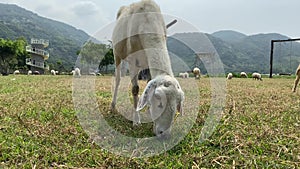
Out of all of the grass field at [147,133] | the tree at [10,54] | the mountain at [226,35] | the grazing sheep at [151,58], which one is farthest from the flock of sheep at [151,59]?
the mountain at [226,35]

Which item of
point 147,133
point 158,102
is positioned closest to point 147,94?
point 158,102

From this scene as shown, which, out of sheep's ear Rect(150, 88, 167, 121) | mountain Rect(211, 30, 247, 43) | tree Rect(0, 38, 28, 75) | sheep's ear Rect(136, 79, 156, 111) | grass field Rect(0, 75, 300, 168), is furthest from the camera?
mountain Rect(211, 30, 247, 43)

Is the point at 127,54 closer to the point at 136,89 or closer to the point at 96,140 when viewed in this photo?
the point at 136,89

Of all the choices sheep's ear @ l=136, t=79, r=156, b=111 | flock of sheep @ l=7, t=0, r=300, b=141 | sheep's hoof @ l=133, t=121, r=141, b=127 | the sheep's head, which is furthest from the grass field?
sheep's ear @ l=136, t=79, r=156, b=111

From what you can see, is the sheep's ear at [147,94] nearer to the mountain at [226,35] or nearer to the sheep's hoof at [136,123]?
the sheep's hoof at [136,123]

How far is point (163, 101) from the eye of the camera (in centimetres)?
339

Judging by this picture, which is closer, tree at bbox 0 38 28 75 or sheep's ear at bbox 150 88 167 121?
sheep's ear at bbox 150 88 167 121

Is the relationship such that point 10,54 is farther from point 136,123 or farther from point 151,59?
point 151,59

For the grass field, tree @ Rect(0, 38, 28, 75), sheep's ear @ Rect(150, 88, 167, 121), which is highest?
tree @ Rect(0, 38, 28, 75)

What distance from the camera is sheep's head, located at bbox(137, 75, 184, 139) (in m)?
3.39

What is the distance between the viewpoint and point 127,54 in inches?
211

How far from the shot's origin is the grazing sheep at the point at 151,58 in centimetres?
345

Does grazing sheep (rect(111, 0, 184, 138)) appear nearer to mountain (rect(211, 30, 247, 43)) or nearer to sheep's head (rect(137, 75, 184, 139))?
sheep's head (rect(137, 75, 184, 139))

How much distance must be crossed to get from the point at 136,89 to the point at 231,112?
6.23 feet
